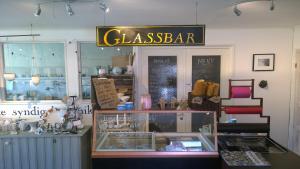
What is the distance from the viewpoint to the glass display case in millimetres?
2445

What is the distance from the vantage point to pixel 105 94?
10.1 ft

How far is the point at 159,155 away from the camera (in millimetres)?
2406

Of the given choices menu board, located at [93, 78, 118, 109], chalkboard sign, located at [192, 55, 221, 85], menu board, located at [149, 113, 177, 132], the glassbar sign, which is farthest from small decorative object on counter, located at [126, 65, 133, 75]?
the glassbar sign

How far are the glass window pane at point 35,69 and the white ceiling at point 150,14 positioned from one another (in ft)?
1.83

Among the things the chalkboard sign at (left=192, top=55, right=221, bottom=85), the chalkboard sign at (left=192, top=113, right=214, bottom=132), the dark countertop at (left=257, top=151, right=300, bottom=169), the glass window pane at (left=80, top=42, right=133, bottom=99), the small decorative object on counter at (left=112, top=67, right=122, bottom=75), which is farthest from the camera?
the glass window pane at (left=80, top=42, right=133, bottom=99)

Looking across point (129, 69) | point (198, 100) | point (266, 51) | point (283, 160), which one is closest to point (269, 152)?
point (283, 160)

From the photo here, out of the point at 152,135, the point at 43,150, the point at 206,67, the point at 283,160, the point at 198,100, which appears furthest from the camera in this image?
the point at 206,67

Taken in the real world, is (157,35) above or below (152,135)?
above

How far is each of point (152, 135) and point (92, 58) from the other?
7.88 ft

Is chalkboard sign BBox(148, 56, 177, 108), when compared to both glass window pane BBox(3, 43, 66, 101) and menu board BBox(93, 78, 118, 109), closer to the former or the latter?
menu board BBox(93, 78, 118, 109)

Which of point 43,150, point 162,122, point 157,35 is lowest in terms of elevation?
point 43,150

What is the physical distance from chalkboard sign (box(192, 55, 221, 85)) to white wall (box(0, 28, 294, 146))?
30cm

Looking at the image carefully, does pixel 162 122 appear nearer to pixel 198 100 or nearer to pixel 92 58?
pixel 198 100

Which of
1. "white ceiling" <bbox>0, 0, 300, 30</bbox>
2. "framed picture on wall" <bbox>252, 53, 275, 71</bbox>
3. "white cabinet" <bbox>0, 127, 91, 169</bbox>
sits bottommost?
"white cabinet" <bbox>0, 127, 91, 169</bbox>
